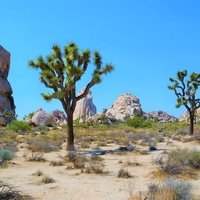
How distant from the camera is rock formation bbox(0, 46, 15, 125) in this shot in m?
49.0

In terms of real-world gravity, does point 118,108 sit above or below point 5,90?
above

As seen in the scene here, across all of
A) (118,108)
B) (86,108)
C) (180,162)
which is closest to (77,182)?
(180,162)

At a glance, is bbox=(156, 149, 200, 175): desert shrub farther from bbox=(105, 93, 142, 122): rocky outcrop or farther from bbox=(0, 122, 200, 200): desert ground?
bbox=(105, 93, 142, 122): rocky outcrop

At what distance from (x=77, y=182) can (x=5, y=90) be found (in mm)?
40826

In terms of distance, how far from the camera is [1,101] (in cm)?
4884

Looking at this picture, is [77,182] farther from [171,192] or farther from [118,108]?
[118,108]

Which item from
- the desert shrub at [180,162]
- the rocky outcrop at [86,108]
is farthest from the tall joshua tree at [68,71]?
the rocky outcrop at [86,108]

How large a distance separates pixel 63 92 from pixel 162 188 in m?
12.7

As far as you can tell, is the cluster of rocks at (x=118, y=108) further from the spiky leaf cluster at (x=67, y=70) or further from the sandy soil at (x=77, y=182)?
the sandy soil at (x=77, y=182)

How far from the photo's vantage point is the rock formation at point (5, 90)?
49.0m

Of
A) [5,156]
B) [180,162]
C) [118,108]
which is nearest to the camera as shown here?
[180,162]

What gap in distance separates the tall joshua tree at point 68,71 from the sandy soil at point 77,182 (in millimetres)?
5797

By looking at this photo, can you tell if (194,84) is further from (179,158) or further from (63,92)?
(179,158)

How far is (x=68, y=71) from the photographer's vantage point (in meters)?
19.6
